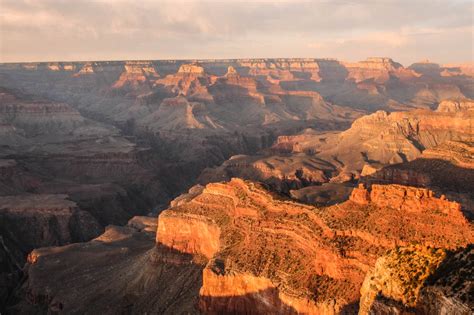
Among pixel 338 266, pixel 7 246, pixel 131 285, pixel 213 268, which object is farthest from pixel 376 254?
pixel 7 246

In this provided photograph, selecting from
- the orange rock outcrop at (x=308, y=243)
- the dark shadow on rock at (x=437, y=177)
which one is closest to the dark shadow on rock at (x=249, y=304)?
the orange rock outcrop at (x=308, y=243)

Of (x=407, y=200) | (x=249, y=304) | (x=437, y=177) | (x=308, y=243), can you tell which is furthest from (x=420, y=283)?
(x=437, y=177)

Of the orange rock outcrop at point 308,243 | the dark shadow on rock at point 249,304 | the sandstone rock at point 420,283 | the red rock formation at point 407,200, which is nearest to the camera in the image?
the sandstone rock at point 420,283

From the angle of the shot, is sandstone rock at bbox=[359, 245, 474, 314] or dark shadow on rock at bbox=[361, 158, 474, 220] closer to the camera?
sandstone rock at bbox=[359, 245, 474, 314]

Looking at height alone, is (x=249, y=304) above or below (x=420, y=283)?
below

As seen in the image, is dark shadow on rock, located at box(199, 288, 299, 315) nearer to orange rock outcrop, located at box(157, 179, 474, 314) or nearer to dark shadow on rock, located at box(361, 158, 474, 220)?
orange rock outcrop, located at box(157, 179, 474, 314)

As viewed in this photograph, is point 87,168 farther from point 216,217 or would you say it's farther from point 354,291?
point 354,291

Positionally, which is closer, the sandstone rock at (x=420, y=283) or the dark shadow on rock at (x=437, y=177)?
the sandstone rock at (x=420, y=283)

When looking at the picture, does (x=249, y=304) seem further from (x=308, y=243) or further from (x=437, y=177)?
(x=437, y=177)

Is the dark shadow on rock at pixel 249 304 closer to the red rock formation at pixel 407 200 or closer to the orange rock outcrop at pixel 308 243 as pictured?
the orange rock outcrop at pixel 308 243

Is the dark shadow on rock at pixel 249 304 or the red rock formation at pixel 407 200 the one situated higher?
the red rock formation at pixel 407 200

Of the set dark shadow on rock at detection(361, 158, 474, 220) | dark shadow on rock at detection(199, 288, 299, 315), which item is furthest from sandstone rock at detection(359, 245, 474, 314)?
dark shadow on rock at detection(361, 158, 474, 220)
